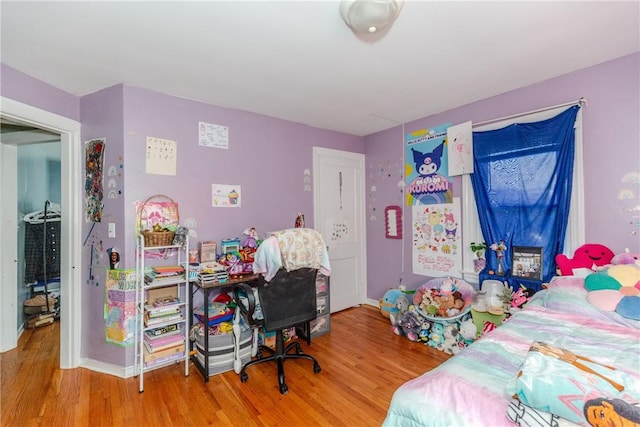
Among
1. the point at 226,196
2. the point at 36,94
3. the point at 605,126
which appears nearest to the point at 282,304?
the point at 226,196

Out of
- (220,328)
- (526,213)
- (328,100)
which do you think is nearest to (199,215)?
(220,328)

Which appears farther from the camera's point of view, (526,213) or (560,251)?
(526,213)

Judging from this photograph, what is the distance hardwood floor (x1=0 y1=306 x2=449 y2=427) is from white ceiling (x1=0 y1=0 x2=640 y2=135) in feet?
7.95

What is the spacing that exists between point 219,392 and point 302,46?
2545 millimetres

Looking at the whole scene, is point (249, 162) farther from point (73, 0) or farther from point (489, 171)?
point (489, 171)

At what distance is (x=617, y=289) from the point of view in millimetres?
1688

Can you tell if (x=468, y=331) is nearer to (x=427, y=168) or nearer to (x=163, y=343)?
(x=427, y=168)

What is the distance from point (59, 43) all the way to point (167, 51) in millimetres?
650

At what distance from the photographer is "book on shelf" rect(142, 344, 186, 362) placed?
232cm

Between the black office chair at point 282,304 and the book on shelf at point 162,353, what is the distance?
587 mm

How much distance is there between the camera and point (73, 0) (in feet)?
4.88

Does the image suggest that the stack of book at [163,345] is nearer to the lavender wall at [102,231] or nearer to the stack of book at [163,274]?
the lavender wall at [102,231]

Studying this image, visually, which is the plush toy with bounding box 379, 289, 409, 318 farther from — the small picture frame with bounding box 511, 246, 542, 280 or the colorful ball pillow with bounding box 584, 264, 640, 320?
the colorful ball pillow with bounding box 584, 264, 640, 320

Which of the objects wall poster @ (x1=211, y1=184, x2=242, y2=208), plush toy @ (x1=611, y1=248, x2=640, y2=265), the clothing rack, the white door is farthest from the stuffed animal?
plush toy @ (x1=611, y1=248, x2=640, y2=265)
